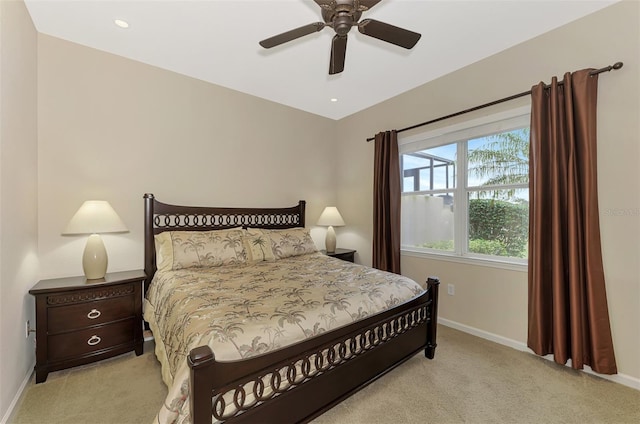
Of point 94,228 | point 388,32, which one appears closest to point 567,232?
point 388,32

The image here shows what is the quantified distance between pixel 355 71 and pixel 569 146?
6.91 ft

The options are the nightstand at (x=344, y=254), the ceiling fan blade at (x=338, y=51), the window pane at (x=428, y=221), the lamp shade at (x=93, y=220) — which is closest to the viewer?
the ceiling fan blade at (x=338, y=51)

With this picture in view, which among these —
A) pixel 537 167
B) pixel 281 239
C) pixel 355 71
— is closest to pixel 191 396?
pixel 281 239

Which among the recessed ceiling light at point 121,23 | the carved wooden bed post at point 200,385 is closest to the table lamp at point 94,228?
the recessed ceiling light at point 121,23

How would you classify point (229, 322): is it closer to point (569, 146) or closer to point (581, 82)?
point (569, 146)

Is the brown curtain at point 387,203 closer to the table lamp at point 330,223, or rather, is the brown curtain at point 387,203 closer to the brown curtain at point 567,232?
the table lamp at point 330,223

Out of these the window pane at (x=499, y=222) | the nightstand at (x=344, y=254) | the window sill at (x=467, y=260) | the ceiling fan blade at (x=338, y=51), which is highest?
the ceiling fan blade at (x=338, y=51)

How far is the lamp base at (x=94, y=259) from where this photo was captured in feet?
7.80

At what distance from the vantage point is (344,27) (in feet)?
5.50

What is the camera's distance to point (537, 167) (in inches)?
95.7

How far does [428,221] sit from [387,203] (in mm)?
564

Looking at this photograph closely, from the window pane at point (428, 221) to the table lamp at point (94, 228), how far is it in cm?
326

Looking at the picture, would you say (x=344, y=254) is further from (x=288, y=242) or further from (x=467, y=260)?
(x=467, y=260)

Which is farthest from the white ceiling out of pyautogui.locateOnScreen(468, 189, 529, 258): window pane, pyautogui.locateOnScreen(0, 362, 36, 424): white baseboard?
pyautogui.locateOnScreen(0, 362, 36, 424): white baseboard
